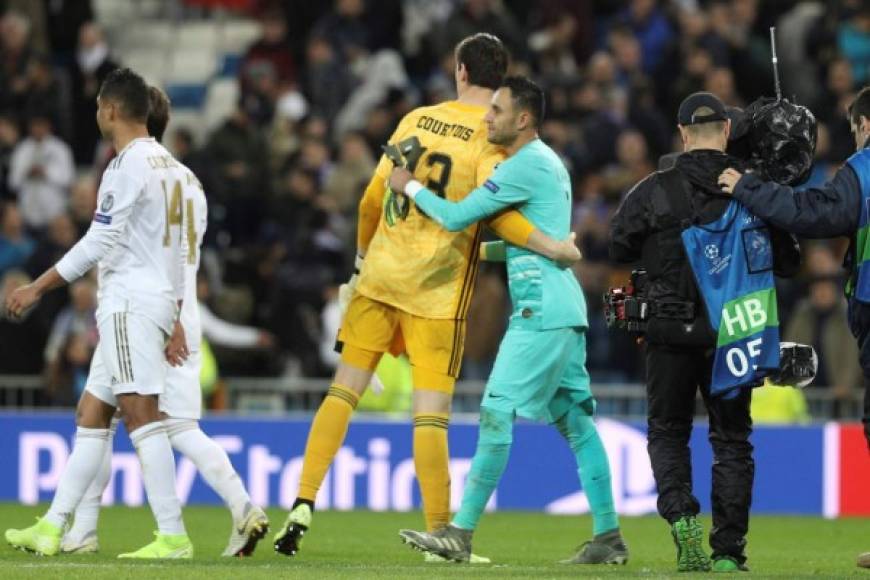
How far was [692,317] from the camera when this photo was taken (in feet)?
31.1

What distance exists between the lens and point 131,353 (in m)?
10.0

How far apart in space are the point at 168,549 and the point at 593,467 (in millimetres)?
2232

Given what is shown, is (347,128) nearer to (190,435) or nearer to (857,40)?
(857,40)

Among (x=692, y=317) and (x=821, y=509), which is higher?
(x=692, y=317)

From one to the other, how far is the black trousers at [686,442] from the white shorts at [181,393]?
8.21 feet

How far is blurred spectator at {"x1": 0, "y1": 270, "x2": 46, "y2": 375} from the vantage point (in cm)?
1788

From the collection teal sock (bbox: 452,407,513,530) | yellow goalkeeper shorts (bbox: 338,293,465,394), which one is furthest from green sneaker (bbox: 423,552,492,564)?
→ yellow goalkeeper shorts (bbox: 338,293,465,394)

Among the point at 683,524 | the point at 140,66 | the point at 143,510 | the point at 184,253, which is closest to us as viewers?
the point at 683,524

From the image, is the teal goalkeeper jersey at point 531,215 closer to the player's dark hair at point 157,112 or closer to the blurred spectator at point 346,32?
the player's dark hair at point 157,112

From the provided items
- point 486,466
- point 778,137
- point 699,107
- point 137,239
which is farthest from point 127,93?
point 778,137

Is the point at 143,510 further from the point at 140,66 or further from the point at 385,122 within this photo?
the point at 140,66

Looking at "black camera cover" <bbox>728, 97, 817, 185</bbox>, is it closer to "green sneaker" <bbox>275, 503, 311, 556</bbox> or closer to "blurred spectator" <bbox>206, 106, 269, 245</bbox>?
"green sneaker" <bbox>275, 503, 311, 556</bbox>

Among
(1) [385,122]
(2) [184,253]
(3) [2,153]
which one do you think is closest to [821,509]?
(1) [385,122]

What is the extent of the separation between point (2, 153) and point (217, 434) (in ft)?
18.4
